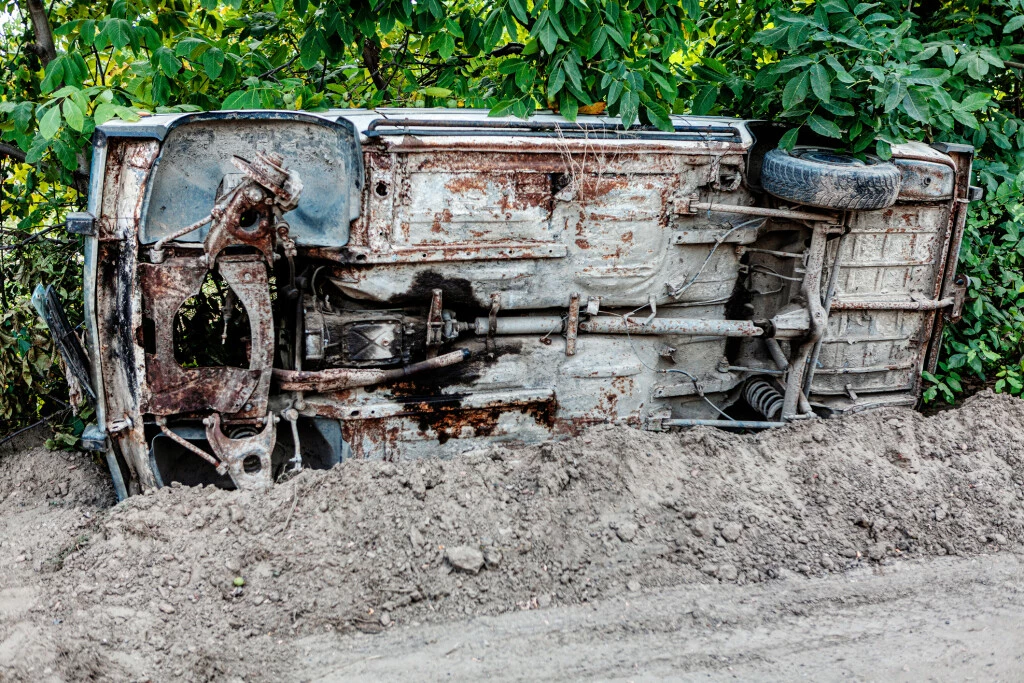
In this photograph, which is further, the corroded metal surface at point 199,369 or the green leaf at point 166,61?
the green leaf at point 166,61

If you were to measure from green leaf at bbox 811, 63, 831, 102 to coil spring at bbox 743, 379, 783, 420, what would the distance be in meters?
1.71

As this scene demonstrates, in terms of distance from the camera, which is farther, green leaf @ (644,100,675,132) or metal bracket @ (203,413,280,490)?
green leaf @ (644,100,675,132)

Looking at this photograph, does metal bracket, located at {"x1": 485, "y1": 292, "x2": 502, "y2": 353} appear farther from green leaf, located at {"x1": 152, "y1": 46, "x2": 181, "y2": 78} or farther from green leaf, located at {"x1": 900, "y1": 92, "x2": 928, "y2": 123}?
green leaf, located at {"x1": 900, "y1": 92, "x2": 928, "y2": 123}

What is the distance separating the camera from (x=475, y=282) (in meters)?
4.61

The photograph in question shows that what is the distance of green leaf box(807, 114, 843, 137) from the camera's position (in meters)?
4.74

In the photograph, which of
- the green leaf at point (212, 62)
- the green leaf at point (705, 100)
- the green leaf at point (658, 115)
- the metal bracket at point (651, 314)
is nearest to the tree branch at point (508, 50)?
the green leaf at point (705, 100)

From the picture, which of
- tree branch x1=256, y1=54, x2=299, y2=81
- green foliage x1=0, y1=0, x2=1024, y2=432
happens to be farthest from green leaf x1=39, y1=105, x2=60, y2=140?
tree branch x1=256, y1=54, x2=299, y2=81

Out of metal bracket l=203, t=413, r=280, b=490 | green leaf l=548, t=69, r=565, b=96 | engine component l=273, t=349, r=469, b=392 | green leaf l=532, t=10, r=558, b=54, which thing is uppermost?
green leaf l=532, t=10, r=558, b=54

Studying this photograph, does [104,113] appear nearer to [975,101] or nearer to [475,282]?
[475,282]

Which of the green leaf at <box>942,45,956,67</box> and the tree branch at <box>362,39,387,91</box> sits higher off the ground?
the green leaf at <box>942,45,956,67</box>

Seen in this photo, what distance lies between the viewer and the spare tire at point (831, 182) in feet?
15.2

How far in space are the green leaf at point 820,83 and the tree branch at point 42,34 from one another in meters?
4.44

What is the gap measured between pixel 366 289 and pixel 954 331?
3.90 m

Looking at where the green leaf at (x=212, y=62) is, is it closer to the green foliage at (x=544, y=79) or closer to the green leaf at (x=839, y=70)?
the green foliage at (x=544, y=79)
